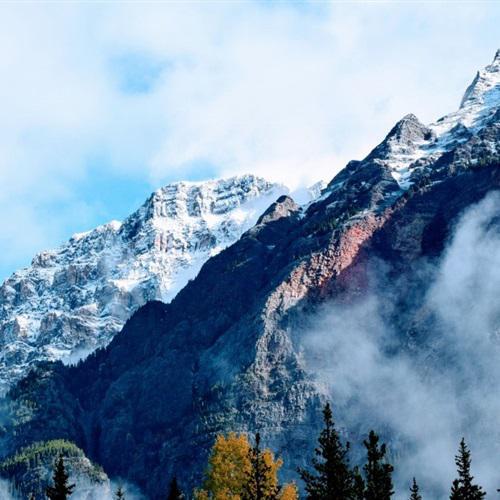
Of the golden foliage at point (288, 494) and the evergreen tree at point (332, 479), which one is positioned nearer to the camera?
the evergreen tree at point (332, 479)

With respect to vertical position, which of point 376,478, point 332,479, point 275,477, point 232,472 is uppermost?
point 232,472

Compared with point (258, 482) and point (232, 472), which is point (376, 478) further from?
point (258, 482)

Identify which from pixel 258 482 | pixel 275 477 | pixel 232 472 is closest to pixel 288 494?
pixel 275 477

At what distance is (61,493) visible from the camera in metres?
64.4

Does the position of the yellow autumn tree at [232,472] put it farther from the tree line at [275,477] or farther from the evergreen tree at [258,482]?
the evergreen tree at [258,482]

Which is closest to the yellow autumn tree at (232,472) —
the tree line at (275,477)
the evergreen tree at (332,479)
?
the tree line at (275,477)

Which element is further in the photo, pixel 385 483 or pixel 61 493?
pixel 385 483

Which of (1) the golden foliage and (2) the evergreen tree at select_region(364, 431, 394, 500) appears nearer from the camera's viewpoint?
(2) the evergreen tree at select_region(364, 431, 394, 500)

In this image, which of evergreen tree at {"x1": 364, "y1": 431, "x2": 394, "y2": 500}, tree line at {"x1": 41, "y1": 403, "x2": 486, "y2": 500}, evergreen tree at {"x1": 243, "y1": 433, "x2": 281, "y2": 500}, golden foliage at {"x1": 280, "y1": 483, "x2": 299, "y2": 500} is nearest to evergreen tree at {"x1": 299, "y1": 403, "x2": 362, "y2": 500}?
tree line at {"x1": 41, "y1": 403, "x2": 486, "y2": 500}

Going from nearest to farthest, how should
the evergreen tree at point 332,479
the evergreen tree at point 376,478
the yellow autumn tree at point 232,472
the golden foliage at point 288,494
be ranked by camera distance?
the evergreen tree at point 332,479
the yellow autumn tree at point 232,472
the evergreen tree at point 376,478
the golden foliage at point 288,494

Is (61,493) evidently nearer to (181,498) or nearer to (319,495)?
(181,498)

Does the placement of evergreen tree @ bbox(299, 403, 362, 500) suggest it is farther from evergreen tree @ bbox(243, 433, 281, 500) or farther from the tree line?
evergreen tree @ bbox(243, 433, 281, 500)

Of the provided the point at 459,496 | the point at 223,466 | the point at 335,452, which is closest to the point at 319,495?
the point at 335,452

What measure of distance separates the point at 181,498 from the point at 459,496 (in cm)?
2003
